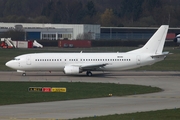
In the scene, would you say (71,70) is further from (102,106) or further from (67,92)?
(102,106)

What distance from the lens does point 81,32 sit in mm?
136750

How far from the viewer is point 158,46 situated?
59125 mm

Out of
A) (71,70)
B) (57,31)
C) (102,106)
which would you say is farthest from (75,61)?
(57,31)

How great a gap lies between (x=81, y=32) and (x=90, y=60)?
7810cm

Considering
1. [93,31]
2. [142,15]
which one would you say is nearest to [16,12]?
[142,15]

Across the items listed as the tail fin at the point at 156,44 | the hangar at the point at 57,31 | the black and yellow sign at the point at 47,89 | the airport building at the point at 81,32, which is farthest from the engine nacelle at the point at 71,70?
the hangar at the point at 57,31

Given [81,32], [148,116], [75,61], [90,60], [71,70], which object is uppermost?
[81,32]

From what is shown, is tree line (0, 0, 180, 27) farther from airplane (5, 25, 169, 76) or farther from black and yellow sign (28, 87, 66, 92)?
black and yellow sign (28, 87, 66, 92)

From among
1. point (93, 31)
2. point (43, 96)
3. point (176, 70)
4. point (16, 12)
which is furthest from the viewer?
point (16, 12)

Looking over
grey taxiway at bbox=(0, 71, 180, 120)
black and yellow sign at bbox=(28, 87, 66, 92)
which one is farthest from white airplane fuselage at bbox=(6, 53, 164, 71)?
black and yellow sign at bbox=(28, 87, 66, 92)

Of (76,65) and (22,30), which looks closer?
(76,65)

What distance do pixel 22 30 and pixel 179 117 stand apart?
10868 centimetres

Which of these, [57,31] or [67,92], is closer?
[67,92]

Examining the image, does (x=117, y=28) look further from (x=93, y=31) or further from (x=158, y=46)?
(x=158, y=46)
